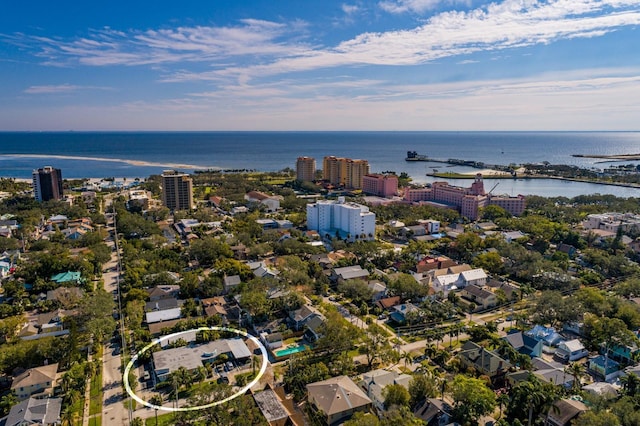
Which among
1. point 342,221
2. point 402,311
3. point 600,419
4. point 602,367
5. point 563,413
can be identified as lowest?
point 602,367

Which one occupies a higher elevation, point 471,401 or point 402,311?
point 471,401

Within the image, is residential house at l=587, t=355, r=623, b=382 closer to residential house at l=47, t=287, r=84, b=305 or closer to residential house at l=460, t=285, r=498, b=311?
residential house at l=460, t=285, r=498, b=311

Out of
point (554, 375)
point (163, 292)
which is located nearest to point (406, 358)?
point (554, 375)

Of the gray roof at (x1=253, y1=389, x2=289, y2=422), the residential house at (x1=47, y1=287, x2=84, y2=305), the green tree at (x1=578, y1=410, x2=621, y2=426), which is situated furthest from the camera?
the residential house at (x1=47, y1=287, x2=84, y2=305)

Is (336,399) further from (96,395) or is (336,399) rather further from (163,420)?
(96,395)

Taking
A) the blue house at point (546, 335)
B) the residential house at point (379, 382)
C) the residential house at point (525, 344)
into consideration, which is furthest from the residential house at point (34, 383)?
the blue house at point (546, 335)

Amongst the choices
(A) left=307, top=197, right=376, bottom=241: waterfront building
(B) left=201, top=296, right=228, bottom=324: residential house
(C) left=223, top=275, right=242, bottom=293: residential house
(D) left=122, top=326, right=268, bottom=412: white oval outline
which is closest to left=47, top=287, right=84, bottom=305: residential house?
(B) left=201, top=296, right=228, bottom=324: residential house
